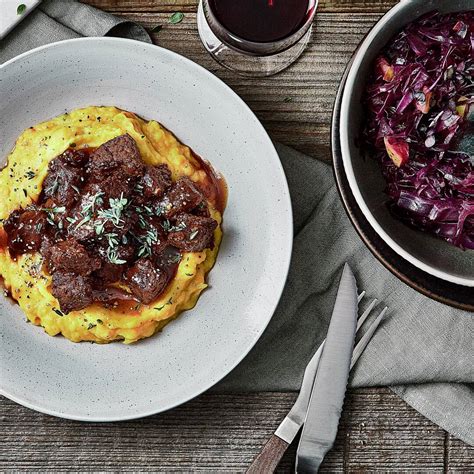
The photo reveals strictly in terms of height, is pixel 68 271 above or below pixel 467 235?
above

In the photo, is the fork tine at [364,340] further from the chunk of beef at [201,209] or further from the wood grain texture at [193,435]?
the chunk of beef at [201,209]

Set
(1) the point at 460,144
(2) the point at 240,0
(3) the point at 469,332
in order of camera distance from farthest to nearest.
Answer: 1. (3) the point at 469,332
2. (2) the point at 240,0
3. (1) the point at 460,144

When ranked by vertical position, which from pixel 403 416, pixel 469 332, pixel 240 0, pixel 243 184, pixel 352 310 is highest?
pixel 240 0

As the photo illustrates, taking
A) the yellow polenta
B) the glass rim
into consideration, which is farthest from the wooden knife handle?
the glass rim

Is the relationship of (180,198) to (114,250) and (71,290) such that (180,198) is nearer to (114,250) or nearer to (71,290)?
(114,250)

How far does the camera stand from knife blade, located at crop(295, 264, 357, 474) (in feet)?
12.0

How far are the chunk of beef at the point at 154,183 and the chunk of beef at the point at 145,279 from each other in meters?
0.31

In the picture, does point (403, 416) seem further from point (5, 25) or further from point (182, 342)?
point (5, 25)

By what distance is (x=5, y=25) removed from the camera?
367cm

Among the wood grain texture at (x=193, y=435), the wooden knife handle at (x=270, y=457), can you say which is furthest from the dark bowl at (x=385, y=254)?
the wooden knife handle at (x=270, y=457)

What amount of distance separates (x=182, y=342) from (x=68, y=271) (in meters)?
0.70

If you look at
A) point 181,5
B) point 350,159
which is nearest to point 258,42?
point 181,5

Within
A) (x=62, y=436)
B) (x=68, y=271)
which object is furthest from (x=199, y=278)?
(x=62, y=436)

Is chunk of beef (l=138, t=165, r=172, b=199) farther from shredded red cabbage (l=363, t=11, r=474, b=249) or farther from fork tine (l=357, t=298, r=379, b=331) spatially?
fork tine (l=357, t=298, r=379, b=331)
